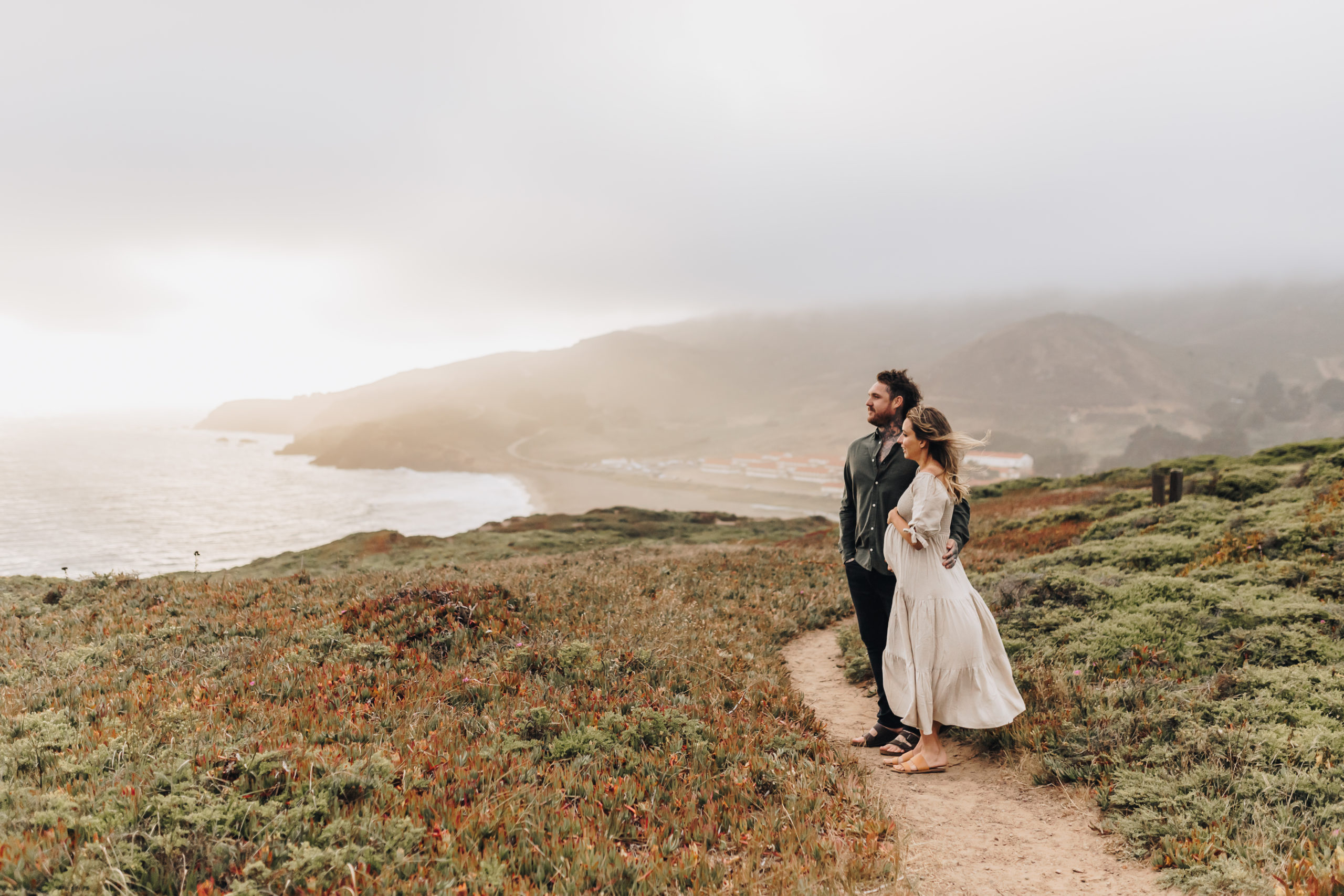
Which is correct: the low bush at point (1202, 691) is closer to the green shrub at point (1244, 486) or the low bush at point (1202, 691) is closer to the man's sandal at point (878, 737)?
the man's sandal at point (878, 737)

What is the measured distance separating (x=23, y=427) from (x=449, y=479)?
→ 294 feet

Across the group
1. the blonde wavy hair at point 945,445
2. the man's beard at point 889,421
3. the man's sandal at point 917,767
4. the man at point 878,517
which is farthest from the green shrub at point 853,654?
the man's beard at point 889,421

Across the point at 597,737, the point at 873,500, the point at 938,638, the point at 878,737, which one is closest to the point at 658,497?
the point at 878,737

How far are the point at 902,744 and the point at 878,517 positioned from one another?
7.37ft

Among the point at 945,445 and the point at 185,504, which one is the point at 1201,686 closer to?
the point at 945,445

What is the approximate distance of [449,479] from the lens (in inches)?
4803

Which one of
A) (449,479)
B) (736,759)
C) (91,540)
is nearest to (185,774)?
(736,759)

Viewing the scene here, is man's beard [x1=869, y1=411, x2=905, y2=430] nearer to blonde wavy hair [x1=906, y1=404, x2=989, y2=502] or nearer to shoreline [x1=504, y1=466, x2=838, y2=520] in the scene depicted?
blonde wavy hair [x1=906, y1=404, x2=989, y2=502]

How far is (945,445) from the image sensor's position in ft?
17.8

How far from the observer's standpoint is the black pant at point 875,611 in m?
6.13

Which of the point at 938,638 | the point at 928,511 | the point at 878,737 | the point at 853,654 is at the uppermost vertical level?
the point at 928,511

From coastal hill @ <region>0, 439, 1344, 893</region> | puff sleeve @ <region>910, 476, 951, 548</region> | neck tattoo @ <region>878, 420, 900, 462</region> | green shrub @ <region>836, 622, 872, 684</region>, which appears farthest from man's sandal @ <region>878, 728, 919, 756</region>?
neck tattoo @ <region>878, 420, 900, 462</region>

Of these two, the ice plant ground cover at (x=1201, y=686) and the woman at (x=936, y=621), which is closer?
the ice plant ground cover at (x=1201, y=686)

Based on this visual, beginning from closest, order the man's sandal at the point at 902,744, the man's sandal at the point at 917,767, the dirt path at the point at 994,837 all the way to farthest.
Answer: the dirt path at the point at 994,837
the man's sandal at the point at 917,767
the man's sandal at the point at 902,744
